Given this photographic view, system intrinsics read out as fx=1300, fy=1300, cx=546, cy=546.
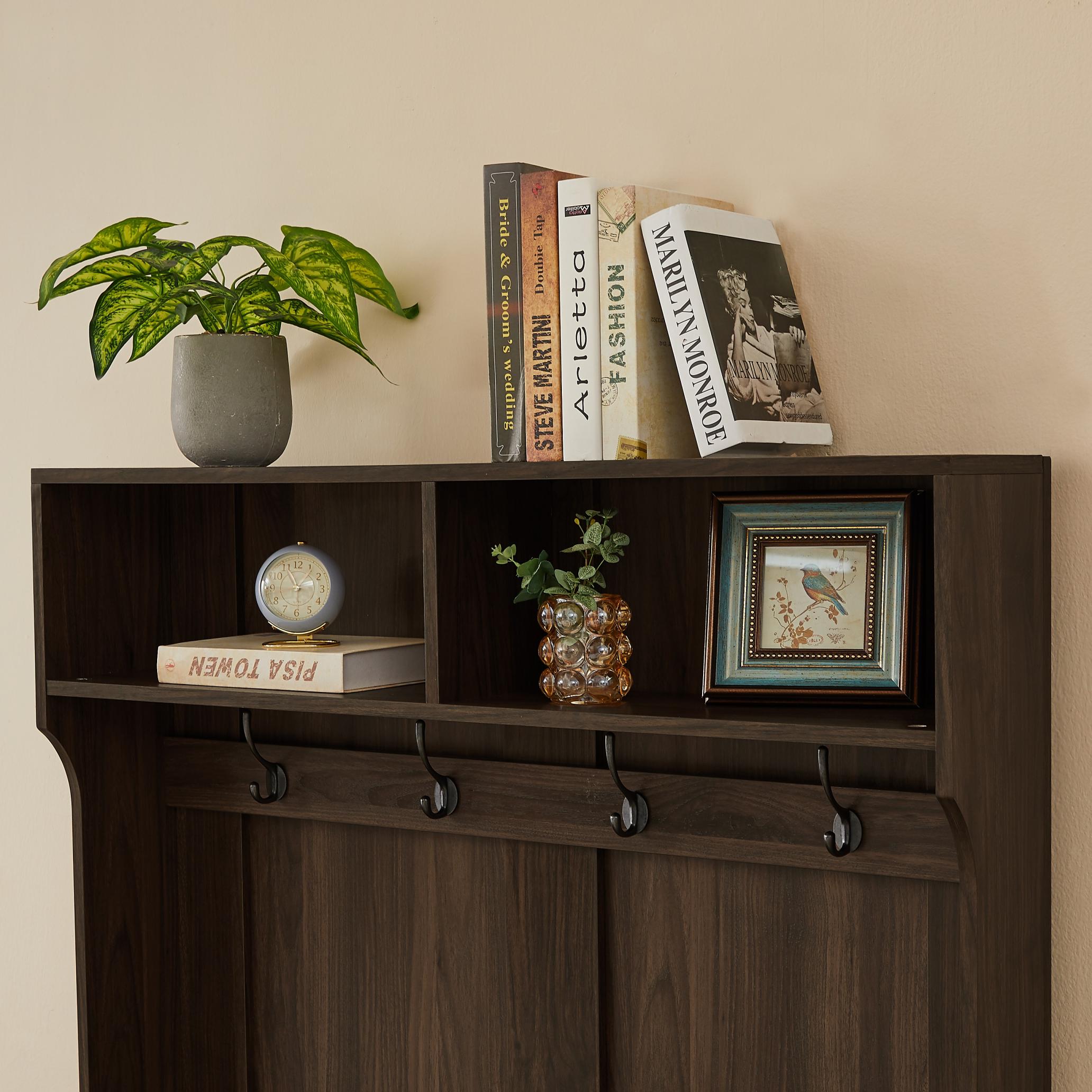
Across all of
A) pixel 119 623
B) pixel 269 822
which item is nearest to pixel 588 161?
pixel 119 623

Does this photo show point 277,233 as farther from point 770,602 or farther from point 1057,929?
point 1057,929

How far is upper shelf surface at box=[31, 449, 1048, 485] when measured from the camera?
104cm

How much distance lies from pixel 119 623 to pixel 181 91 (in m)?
0.70

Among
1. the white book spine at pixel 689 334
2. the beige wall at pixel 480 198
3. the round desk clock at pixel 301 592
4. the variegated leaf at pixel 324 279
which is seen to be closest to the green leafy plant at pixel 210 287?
the variegated leaf at pixel 324 279

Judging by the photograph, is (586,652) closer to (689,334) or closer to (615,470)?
(615,470)

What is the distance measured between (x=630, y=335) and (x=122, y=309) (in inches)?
23.2

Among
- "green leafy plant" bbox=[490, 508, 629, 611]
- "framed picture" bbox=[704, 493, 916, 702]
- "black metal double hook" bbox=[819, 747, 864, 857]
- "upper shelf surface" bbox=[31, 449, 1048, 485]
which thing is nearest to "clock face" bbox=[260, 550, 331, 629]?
"upper shelf surface" bbox=[31, 449, 1048, 485]

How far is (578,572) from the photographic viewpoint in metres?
1.27

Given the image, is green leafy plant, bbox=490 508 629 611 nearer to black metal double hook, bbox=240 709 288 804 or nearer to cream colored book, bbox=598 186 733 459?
cream colored book, bbox=598 186 733 459

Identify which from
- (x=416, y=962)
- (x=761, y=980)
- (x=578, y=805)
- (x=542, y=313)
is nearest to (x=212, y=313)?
(x=542, y=313)

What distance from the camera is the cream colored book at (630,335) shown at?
1177mm

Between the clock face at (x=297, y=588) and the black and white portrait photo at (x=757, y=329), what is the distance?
1.66 feet

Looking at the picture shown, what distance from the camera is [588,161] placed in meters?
1.42

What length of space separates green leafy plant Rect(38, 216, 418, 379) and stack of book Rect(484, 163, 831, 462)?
8.1 inches
